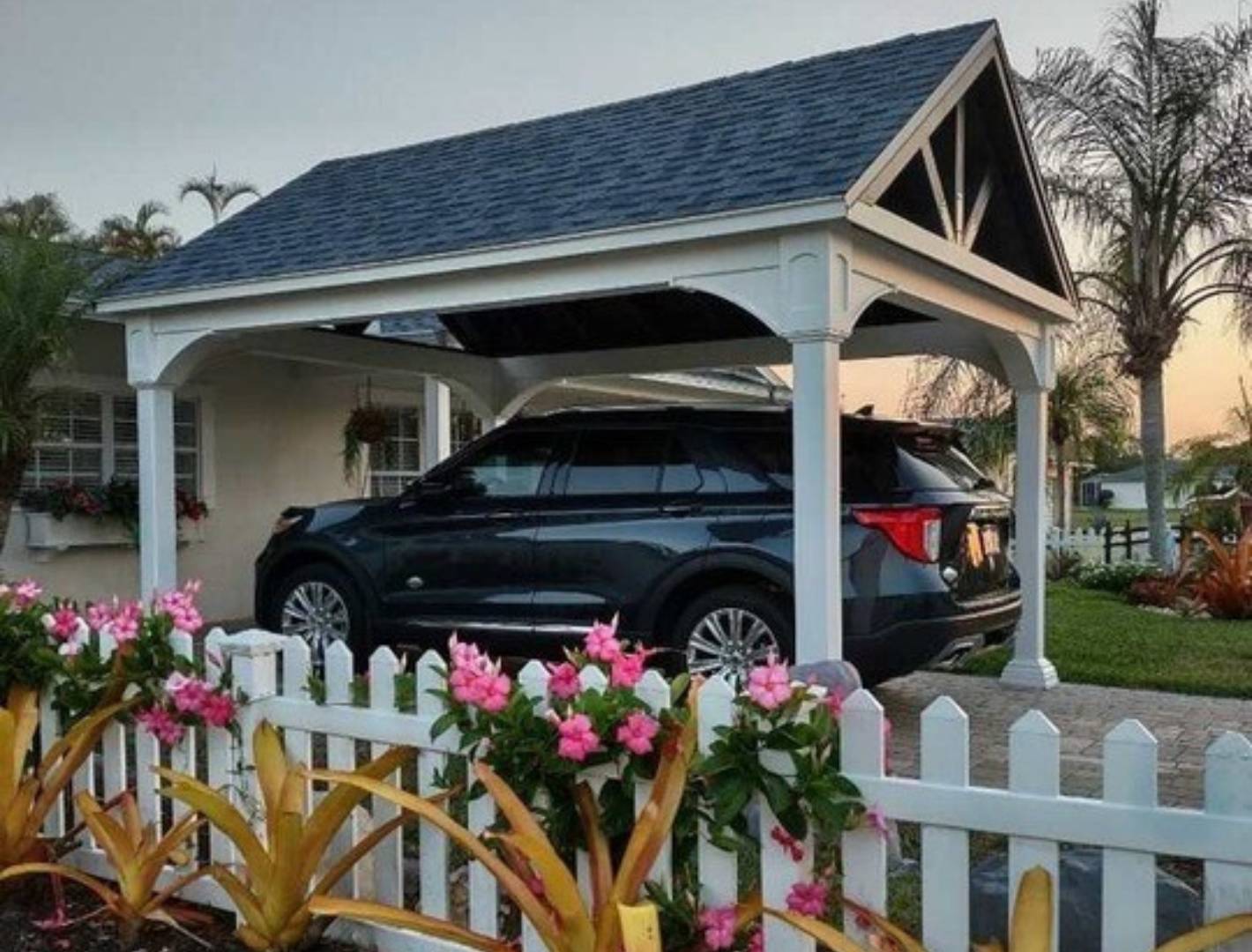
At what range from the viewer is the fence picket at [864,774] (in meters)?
2.62

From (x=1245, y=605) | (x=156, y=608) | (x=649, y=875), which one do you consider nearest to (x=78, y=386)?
(x=156, y=608)

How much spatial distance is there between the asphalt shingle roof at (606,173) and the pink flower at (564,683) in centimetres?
318

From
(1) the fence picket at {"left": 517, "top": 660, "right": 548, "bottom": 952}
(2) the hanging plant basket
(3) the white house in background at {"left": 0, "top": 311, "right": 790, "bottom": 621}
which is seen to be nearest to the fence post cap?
(1) the fence picket at {"left": 517, "top": 660, "right": 548, "bottom": 952}

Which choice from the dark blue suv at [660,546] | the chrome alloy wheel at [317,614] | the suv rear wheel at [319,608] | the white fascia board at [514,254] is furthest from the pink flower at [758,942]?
the chrome alloy wheel at [317,614]

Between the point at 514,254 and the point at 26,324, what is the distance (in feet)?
12.7

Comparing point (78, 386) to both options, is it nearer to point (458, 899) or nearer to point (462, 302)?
point (462, 302)

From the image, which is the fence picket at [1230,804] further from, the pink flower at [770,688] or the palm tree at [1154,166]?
the palm tree at [1154,166]

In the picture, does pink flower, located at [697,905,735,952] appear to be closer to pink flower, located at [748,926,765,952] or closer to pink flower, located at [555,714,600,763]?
pink flower, located at [748,926,765,952]

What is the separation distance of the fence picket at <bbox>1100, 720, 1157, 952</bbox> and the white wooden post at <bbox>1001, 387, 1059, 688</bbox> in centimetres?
579

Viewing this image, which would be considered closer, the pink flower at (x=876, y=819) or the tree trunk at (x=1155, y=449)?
the pink flower at (x=876, y=819)

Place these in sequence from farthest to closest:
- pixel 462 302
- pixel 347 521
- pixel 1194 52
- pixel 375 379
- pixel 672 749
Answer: pixel 1194 52
pixel 375 379
pixel 347 521
pixel 462 302
pixel 672 749

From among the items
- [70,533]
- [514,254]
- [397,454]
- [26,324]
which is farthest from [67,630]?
[397,454]

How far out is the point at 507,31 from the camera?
1195 cm

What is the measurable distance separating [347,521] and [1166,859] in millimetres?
5590
